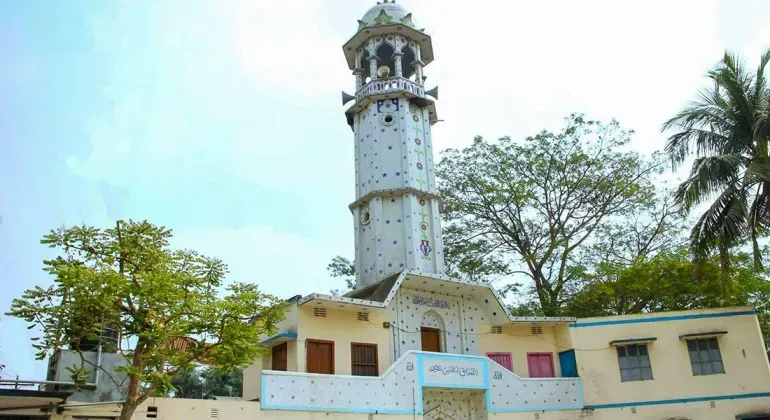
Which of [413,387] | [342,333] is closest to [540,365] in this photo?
[413,387]

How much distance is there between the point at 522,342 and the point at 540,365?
3.15 ft

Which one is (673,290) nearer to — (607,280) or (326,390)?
(607,280)

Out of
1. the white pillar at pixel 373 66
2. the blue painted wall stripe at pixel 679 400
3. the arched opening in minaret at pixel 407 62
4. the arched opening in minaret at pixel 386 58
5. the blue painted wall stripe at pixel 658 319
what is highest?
the arched opening in minaret at pixel 386 58

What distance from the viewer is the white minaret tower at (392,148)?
920 inches

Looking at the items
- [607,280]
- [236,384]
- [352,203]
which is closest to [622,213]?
[607,280]

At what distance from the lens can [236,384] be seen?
49406 millimetres

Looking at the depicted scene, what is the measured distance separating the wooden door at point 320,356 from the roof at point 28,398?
6661mm

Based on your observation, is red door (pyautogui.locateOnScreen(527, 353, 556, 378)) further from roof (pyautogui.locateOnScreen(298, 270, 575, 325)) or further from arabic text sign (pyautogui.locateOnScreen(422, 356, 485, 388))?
arabic text sign (pyautogui.locateOnScreen(422, 356, 485, 388))

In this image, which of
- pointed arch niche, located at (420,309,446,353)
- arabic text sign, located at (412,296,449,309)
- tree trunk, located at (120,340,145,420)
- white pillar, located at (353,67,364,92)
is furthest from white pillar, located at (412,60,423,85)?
tree trunk, located at (120,340,145,420)

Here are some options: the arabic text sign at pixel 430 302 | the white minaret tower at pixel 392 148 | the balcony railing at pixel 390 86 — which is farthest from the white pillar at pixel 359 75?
the arabic text sign at pixel 430 302

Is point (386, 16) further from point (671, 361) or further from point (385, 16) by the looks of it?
point (671, 361)

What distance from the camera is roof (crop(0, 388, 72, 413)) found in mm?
13266

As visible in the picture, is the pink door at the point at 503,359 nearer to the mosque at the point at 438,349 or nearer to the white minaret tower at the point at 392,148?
the mosque at the point at 438,349

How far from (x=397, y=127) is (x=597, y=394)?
38.1ft
